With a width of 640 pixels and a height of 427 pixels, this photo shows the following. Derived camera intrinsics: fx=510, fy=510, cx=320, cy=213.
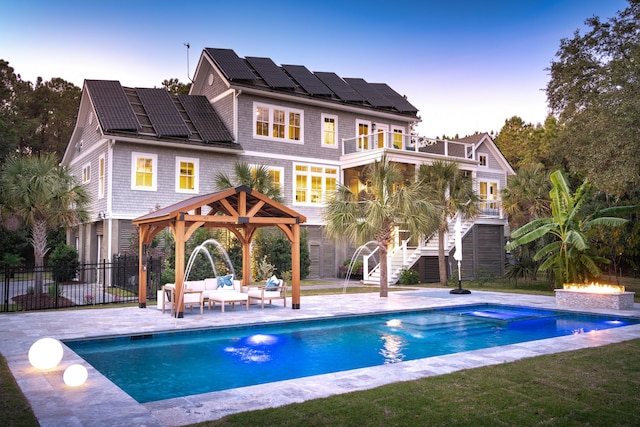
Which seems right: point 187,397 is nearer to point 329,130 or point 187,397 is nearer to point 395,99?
point 329,130

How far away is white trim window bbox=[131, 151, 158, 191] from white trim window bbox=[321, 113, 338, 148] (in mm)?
9313

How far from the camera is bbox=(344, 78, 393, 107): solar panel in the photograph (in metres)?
29.4

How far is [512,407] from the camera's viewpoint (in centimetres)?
556

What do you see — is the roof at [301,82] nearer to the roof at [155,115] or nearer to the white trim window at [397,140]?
the white trim window at [397,140]

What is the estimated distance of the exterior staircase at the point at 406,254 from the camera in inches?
987

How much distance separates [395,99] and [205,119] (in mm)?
12475

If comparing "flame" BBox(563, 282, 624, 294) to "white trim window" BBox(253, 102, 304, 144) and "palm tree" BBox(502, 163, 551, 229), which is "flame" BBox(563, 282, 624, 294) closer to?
"palm tree" BBox(502, 163, 551, 229)

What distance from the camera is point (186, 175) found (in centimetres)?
2342

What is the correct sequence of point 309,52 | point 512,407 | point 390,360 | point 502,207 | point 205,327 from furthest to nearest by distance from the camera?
1. point 309,52
2. point 502,207
3. point 205,327
4. point 390,360
5. point 512,407

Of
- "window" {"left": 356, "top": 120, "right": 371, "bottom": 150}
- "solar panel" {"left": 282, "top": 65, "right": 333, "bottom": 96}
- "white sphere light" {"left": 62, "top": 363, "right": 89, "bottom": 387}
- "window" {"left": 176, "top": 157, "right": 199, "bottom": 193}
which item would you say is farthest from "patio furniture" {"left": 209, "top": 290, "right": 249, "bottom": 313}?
"window" {"left": 356, "top": 120, "right": 371, "bottom": 150}

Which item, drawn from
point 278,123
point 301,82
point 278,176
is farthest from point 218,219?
point 301,82

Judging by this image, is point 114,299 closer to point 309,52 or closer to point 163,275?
point 163,275

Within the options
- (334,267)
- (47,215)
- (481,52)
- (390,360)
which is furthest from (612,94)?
(47,215)

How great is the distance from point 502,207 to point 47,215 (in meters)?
22.9
